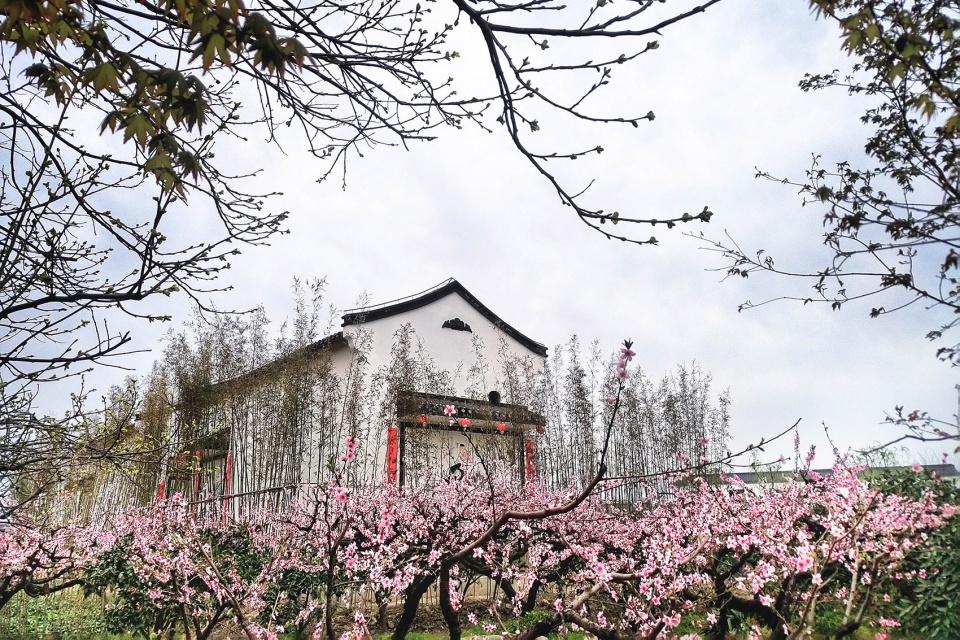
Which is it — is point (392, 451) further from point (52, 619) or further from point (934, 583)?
point (934, 583)

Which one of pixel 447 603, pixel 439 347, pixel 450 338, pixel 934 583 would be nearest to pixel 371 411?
pixel 439 347

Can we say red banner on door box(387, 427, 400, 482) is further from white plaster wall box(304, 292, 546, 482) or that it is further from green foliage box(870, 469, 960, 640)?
green foliage box(870, 469, 960, 640)

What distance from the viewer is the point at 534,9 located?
6.50ft

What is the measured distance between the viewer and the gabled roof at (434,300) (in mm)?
10016

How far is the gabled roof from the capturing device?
1002cm

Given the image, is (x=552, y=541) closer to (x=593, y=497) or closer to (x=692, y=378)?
(x=593, y=497)

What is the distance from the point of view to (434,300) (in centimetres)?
1134

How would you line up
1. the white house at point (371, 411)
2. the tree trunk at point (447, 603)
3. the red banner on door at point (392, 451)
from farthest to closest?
1. the red banner on door at point (392, 451)
2. the white house at point (371, 411)
3. the tree trunk at point (447, 603)

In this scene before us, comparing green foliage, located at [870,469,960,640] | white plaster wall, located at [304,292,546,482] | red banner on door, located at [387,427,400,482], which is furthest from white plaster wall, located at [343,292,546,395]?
green foliage, located at [870,469,960,640]

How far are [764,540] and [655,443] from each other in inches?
260

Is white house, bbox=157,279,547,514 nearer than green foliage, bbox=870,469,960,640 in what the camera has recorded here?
No

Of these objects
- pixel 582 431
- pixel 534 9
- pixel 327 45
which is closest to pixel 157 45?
pixel 327 45

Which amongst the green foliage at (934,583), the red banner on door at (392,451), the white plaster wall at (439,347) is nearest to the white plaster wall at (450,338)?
the white plaster wall at (439,347)

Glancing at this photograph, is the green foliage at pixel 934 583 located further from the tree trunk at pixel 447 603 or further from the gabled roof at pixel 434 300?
the gabled roof at pixel 434 300
